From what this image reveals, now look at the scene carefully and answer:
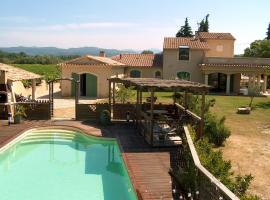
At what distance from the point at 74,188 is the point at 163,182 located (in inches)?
117

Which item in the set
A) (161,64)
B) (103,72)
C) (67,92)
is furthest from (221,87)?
(67,92)

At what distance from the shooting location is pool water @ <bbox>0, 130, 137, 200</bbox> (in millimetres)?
11977

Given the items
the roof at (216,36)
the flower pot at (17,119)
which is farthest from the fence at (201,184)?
the roof at (216,36)

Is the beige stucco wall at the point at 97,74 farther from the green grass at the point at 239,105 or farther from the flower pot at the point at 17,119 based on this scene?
the flower pot at the point at 17,119

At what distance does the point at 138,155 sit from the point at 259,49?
59.8 metres

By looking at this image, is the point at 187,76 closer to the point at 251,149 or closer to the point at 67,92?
Result: the point at 67,92

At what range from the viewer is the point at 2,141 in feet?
57.2

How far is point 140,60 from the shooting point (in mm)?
46000

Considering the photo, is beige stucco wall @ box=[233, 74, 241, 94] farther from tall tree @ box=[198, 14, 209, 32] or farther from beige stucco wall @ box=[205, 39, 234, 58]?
tall tree @ box=[198, 14, 209, 32]

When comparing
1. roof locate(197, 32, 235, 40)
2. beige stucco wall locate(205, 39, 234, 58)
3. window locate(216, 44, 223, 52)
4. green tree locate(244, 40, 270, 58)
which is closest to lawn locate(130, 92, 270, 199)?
beige stucco wall locate(205, 39, 234, 58)

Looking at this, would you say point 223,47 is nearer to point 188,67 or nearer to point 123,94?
point 188,67

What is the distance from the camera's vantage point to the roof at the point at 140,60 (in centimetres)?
4477

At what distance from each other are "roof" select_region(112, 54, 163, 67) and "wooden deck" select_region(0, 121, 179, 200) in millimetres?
23092

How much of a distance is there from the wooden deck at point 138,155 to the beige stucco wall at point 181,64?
72.5 ft
